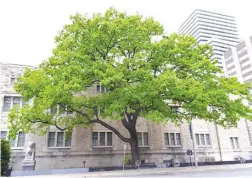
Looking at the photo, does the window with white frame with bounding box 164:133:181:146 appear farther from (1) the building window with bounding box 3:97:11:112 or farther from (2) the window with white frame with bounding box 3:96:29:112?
(1) the building window with bounding box 3:97:11:112

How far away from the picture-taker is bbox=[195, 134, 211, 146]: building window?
2934 centimetres

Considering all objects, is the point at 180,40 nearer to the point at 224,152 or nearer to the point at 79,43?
the point at 79,43

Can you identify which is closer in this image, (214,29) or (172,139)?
(172,139)

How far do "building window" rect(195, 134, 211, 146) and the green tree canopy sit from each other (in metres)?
11.8

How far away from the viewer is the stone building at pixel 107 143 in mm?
23183

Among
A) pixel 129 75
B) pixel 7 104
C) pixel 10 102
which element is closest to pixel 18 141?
pixel 7 104

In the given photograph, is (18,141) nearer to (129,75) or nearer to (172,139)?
(129,75)

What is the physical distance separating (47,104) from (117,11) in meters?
9.92

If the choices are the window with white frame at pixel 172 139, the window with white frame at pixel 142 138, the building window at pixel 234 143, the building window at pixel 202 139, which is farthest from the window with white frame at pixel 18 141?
the building window at pixel 234 143

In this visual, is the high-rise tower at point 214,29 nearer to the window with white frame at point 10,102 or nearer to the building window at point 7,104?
the window with white frame at point 10,102

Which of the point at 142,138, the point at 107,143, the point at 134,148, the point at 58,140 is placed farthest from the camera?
the point at 142,138

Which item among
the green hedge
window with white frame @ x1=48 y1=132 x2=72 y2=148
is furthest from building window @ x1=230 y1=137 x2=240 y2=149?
the green hedge

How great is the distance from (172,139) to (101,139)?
9559mm

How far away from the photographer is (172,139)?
93.7 feet
